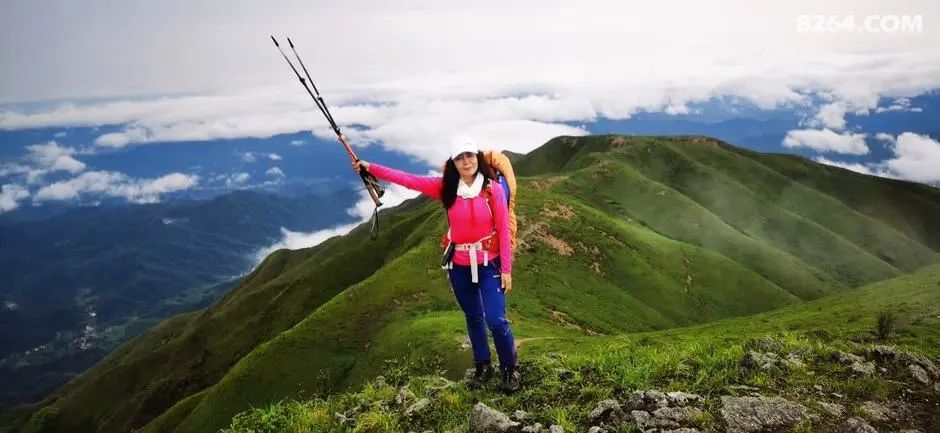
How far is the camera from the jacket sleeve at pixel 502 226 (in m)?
10.6

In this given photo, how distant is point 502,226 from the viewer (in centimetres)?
1075

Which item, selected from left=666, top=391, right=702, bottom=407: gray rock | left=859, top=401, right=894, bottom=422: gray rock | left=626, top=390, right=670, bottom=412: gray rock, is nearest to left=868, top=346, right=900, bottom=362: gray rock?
left=859, top=401, right=894, bottom=422: gray rock

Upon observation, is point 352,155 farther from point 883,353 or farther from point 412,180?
point 883,353

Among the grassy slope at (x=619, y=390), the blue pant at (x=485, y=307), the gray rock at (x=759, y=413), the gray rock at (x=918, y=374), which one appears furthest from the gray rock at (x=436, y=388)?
the gray rock at (x=918, y=374)

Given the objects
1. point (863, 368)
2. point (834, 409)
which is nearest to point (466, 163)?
point (834, 409)

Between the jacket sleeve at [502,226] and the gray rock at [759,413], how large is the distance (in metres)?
4.49

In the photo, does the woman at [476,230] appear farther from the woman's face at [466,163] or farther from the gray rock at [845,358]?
the gray rock at [845,358]

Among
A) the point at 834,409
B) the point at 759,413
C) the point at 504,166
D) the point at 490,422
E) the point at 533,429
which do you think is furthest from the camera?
the point at 504,166

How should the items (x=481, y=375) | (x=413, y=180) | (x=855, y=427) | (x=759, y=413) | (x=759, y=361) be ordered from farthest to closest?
(x=481, y=375) → (x=413, y=180) → (x=759, y=361) → (x=759, y=413) → (x=855, y=427)

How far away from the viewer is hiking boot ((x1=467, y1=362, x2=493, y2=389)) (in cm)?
1193

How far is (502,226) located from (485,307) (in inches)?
66.4

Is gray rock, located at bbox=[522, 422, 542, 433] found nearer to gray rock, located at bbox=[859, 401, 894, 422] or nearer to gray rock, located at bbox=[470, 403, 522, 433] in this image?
gray rock, located at bbox=[470, 403, 522, 433]

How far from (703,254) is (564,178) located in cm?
3331

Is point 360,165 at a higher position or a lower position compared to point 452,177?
higher
